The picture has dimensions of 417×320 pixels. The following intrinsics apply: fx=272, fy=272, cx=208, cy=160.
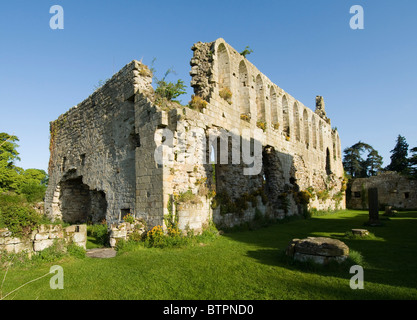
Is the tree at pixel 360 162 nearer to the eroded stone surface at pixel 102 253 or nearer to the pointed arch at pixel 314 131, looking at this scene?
the pointed arch at pixel 314 131

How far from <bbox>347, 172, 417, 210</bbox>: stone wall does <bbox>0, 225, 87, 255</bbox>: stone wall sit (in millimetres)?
25003

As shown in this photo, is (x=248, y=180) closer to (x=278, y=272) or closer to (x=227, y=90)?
(x=227, y=90)

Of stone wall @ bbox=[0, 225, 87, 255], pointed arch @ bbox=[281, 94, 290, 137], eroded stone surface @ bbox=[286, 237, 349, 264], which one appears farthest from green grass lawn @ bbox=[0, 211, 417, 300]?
pointed arch @ bbox=[281, 94, 290, 137]

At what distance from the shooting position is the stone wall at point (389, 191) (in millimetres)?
24828

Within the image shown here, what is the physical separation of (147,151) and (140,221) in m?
2.43

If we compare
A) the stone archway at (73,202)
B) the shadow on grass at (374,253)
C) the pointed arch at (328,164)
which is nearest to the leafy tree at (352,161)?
the pointed arch at (328,164)

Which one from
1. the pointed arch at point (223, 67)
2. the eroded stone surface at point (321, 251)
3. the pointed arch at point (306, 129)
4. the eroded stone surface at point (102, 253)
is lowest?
the eroded stone surface at point (102, 253)

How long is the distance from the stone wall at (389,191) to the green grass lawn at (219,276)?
20.9 metres

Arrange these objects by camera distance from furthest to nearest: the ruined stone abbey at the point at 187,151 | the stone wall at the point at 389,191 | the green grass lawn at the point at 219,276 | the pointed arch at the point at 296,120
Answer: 1. the stone wall at the point at 389,191
2. the pointed arch at the point at 296,120
3. the ruined stone abbey at the point at 187,151
4. the green grass lawn at the point at 219,276

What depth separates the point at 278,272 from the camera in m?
5.60

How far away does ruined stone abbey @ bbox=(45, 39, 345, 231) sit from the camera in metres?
9.33

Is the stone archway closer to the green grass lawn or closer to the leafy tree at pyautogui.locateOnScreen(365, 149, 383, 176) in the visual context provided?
the green grass lawn
